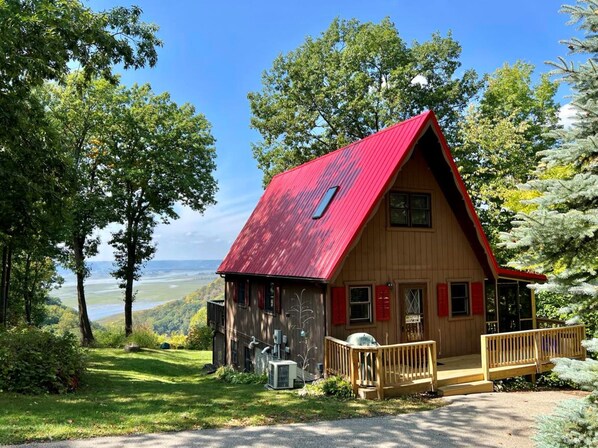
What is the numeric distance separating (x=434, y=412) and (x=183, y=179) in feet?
83.5

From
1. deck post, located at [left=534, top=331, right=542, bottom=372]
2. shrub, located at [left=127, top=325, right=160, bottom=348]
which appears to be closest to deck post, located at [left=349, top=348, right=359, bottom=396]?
deck post, located at [left=534, top=331, right=542, bottom=372]

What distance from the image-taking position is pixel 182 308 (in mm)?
93062

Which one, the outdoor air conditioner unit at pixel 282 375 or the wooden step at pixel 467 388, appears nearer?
the wooden step at pixel 467 388

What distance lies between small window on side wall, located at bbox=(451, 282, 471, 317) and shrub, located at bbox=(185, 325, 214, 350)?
20866 mm

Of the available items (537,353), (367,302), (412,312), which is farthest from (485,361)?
(367,302)

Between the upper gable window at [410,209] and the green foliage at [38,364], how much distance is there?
10.1 m

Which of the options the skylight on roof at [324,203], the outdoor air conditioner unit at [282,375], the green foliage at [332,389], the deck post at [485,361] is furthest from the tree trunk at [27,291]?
the deck post at [485,361]

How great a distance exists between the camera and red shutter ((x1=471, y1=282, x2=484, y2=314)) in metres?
15.1

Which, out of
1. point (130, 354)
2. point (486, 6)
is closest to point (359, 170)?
point (486, 6)

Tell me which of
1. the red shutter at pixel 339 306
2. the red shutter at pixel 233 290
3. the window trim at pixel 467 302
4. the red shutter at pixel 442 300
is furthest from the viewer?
the red shutter at pixel 233 290

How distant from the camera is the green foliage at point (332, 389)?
10.8 metres

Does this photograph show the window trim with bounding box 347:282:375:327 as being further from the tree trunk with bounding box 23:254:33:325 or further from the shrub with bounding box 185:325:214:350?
the tree trunk with bounding box 23:254:33:325

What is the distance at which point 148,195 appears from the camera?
32.5 m

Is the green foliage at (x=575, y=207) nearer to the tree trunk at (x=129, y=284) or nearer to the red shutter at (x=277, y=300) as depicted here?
the red shutter at (x=277, y=300)
